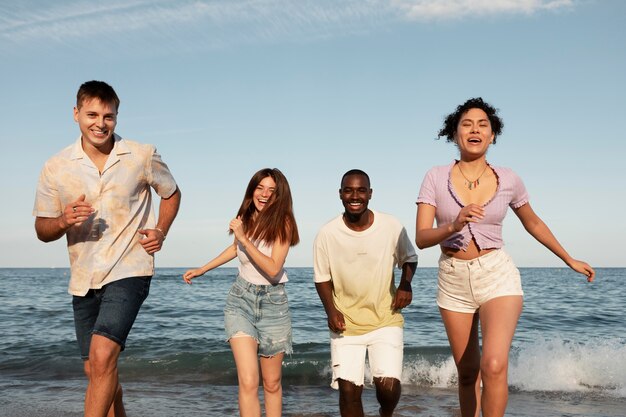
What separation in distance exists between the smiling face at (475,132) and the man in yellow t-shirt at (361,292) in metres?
0.80

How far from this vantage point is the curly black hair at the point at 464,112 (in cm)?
507

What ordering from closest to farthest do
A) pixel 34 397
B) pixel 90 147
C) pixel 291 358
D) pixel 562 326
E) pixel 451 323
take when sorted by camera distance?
pixel 90 147 → pixel 451 323 → pixel 34 397 → pixel 291 358 → pixel 562 326

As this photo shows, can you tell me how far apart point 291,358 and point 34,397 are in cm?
486

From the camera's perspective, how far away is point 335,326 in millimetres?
5074

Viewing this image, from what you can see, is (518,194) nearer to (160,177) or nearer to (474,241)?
(474,241)

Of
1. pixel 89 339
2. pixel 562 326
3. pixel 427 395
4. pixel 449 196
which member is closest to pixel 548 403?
pixel 427 395

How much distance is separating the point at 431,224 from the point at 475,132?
0.77m

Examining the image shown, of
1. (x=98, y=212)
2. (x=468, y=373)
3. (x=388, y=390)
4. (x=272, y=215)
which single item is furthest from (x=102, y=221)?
(x=468, y=373)

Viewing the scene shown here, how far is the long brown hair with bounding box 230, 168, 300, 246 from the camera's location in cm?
543

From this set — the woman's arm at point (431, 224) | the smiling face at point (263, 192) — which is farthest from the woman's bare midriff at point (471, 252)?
the smiling face at point (263, 192)

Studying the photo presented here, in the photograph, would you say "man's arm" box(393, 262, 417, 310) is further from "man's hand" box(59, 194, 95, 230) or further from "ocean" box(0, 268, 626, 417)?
"ocean" box(0, 268, 626, 417)

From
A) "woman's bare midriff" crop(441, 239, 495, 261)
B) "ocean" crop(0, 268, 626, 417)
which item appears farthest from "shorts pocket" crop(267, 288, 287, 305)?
"ocean" crop(0, 268, 626, 417)

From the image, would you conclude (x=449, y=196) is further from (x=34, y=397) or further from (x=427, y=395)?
(x=34, y=397)

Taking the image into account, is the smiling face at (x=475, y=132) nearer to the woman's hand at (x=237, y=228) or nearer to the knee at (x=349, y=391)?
the woman's hand at (x=237, y=228)
